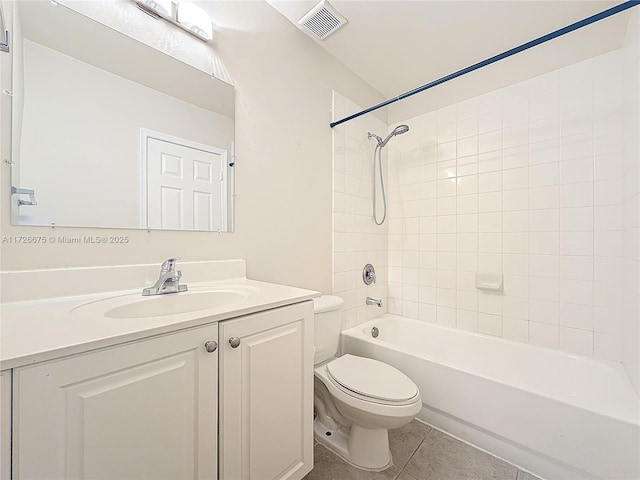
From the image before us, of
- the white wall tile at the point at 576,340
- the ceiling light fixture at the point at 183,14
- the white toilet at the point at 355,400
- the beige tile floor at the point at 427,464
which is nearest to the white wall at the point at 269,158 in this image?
the ceiling light fixture at the point at 183,14

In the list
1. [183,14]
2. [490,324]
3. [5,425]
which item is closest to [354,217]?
[490,324]

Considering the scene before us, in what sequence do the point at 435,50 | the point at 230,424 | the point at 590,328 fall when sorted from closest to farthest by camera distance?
the point at 230,424 < the point at 590,328 < the point at 435,50

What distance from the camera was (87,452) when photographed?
553mm

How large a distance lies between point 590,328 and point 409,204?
52.8 inches

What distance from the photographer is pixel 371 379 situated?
4.33 feet

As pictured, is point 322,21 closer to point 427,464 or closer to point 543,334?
point 543,334

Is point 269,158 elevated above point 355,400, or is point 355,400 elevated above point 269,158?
point 269,158

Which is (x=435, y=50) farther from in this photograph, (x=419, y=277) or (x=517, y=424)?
(x=517, y=424)

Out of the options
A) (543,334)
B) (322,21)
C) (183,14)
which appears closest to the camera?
(183,14)

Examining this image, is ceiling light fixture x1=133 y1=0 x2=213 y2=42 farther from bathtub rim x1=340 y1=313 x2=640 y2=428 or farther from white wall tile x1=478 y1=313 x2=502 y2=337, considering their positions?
white wall tile x1=478 y1=313 x2=502 y2=337

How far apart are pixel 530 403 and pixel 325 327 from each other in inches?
38.7

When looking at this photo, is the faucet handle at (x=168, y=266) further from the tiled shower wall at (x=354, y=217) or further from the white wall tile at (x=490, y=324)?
the white wall tile at (x=490, y=324)

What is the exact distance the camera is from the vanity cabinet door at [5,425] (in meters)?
0.46

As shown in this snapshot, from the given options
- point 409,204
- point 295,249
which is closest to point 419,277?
point 409,204
